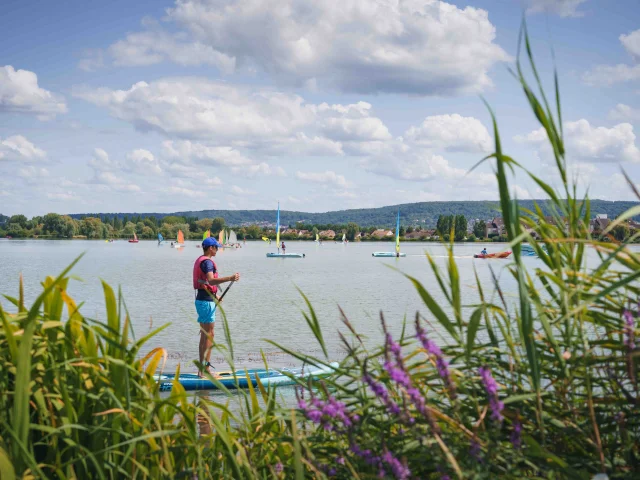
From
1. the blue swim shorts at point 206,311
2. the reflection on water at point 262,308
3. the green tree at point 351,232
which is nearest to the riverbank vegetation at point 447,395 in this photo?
the reflection on water at point 262,308

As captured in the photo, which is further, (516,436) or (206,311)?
(206,311)

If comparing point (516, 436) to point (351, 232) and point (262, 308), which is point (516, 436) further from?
point (351, 232)

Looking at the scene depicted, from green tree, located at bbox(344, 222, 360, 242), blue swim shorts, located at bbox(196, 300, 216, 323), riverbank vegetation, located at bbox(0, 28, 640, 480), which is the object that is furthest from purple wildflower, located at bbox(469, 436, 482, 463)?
Result: green tree, located at bbox(344, 222, 360, 242)

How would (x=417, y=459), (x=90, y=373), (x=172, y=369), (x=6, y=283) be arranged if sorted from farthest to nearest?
(x=6, y=283)
(x=172, y=369)
(x=90, y=373)
(x=417, y=459)

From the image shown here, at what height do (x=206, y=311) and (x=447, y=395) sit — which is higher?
(x=447, y=395)

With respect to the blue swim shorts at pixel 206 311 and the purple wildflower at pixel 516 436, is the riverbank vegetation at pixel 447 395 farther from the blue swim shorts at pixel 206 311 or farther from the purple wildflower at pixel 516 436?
the blue swim shorts at pixel 206 311

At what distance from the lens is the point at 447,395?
6.93 ft

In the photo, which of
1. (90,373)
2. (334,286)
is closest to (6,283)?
(334,286)

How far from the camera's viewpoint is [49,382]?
2.41 meters

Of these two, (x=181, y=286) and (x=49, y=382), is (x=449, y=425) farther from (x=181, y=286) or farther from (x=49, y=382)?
(x=181, y=286)

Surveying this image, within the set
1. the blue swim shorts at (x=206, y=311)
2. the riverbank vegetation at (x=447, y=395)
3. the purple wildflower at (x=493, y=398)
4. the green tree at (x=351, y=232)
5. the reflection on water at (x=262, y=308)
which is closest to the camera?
the purple wildflower at (x=493, y=398)

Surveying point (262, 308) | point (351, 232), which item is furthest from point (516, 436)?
point (351, 232)

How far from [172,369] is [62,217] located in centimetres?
19159

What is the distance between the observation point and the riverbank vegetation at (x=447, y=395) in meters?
1.80
